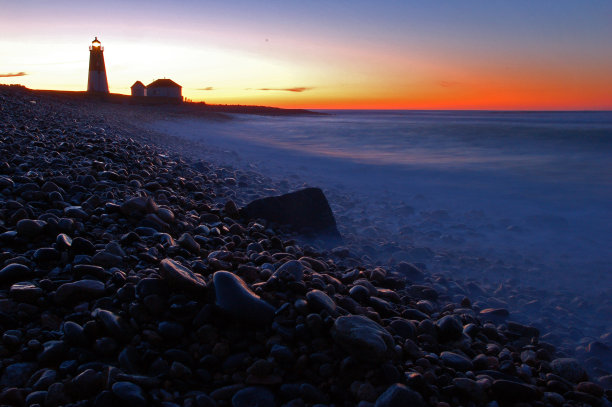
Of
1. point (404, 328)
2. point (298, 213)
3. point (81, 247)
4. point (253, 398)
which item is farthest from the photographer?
point (298, 213)

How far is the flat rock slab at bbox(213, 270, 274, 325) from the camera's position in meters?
1.92

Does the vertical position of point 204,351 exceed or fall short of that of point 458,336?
it exceeds it

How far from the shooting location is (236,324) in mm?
1928

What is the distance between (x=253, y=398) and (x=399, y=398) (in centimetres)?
53

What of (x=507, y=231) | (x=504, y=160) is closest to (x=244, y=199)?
A: (x=507, y=231)

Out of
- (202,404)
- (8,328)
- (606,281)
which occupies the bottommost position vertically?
(606,281)

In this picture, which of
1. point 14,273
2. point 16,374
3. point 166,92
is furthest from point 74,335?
point 166,92

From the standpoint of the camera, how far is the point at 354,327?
72.8 inches

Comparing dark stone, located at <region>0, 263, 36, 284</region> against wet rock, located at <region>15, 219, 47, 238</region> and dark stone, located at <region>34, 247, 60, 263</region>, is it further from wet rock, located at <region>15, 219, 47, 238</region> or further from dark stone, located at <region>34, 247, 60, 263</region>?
wet rock, located at <region>15, 219, 47, 238</region>

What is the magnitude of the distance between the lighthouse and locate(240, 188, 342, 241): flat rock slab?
124ft

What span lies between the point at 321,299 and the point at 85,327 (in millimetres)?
1028

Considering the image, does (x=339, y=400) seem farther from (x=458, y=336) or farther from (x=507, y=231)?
(x=507, y=231)

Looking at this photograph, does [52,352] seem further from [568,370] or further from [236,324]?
[568,370]

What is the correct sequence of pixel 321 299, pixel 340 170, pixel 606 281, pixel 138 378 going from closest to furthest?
pixel 138 378 < pixel 321 299 < pixel 606 281 < pixel 340 170
